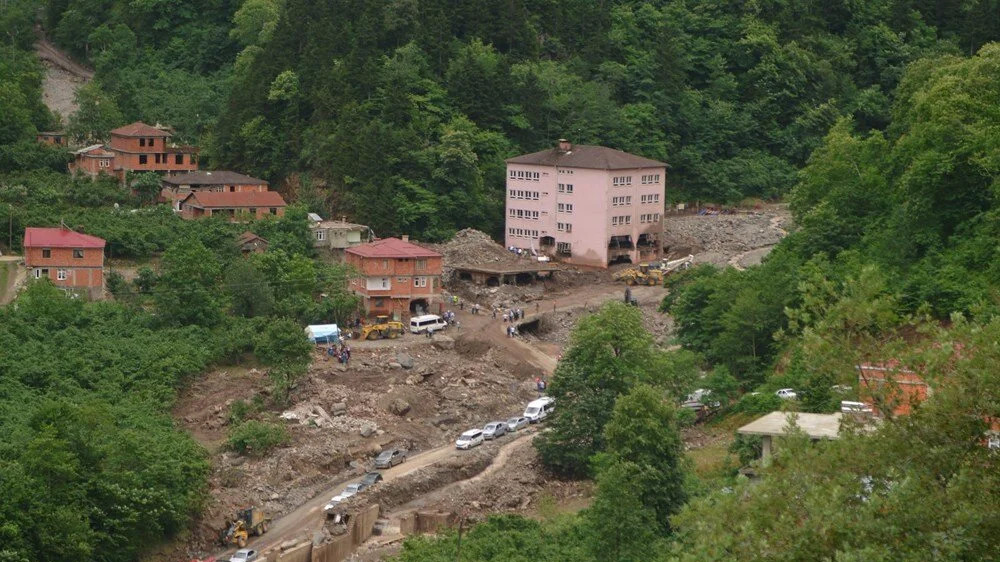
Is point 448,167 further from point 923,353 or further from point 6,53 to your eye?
point 923,353

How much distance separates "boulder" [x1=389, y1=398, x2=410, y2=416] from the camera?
147 ft

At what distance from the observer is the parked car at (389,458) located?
4134 cm

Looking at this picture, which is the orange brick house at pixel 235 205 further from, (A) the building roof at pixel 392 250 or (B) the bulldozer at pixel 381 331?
(B) the bulldozer at pixel 381 331

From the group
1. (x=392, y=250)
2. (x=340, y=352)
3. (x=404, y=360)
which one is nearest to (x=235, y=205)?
(x=392, y=250)

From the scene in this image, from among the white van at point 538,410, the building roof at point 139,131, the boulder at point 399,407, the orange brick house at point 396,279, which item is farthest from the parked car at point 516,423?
the building roof at point 139,131

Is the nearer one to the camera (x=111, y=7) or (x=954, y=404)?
(x=954, y=404)

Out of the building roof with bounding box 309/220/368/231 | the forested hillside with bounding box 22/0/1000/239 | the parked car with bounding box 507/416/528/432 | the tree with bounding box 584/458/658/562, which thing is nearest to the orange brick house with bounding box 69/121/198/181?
the forested hillside with bounding box 22/0/1000/239

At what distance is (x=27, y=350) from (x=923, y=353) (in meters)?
32.4

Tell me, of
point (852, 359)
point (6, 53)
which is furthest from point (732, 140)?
point (852, 359)

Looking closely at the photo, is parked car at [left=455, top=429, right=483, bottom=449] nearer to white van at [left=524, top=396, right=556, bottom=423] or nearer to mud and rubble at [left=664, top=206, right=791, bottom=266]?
white van at [left=524, top=396, right=556, bottom=423]

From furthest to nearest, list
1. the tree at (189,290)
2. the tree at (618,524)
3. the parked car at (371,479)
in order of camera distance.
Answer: the tree at (189,290), the parked car at (371,479), the tree at (618,524)

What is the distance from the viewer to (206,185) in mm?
63281

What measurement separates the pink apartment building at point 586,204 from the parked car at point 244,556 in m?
28.8

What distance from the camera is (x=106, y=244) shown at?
182 ft
